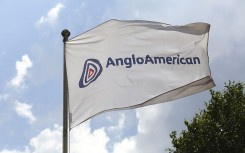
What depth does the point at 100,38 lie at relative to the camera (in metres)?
9.56

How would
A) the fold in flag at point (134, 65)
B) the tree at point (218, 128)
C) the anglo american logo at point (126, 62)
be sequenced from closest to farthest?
the fold in flag at point (134, 65) → the anglo american logo at point (126, 62) → the tree at point (218, 128)

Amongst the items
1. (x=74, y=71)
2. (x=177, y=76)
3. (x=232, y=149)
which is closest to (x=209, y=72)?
(x=177, y=76)

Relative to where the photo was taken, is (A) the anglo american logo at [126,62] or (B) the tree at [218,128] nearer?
(A) the anglo american logo at [126,62]

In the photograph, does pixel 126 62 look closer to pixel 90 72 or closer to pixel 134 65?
pixel 134 65

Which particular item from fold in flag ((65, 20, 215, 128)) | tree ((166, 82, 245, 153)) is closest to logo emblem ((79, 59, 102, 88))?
fold in flag ((65, 20, 215, 128))

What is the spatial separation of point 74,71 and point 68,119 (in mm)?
1183

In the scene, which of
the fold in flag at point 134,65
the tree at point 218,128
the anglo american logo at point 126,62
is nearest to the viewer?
the fold in flag at point 134,65

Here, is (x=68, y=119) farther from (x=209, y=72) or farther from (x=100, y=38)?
(x=209, y=72)

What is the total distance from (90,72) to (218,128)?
2615 centimetres

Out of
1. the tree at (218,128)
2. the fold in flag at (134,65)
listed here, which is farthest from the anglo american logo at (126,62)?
the tree at (218,128)

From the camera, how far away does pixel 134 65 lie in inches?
367

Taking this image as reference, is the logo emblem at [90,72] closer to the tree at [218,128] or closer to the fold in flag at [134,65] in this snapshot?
A: the fold in flag at [134,65]

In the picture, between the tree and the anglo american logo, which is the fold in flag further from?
the tree

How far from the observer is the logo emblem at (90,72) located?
29.0 feet
